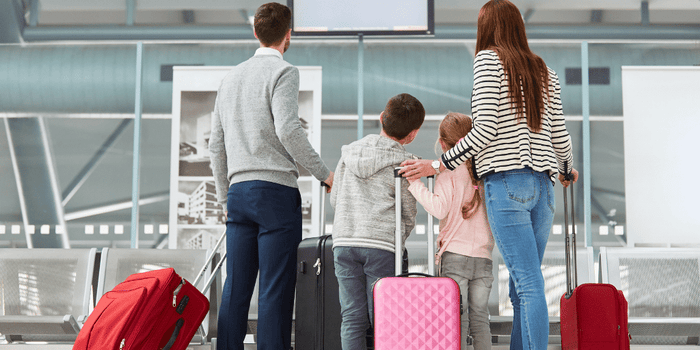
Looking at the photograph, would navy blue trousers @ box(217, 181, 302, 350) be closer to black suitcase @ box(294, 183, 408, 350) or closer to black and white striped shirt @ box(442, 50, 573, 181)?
black suitcase @ box(294, 183, 408, 350)

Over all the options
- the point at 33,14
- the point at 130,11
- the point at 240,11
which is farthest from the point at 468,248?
the point at 33,14

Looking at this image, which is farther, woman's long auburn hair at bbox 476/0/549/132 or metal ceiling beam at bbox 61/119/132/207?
metal ceiling beam at bbox 61/119/132/207

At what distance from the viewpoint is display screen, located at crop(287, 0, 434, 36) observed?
4707 mm

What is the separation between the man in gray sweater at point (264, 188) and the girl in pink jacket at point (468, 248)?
0.62m

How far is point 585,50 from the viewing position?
5.04m

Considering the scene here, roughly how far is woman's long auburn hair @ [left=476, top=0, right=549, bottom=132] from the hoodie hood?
21.3 inches

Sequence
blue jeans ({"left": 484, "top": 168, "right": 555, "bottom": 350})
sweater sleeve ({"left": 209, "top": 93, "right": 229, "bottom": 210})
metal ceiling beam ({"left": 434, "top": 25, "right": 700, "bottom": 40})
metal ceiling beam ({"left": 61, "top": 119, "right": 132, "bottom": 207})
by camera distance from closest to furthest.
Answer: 1. blue jeans ({"left": 484, "top": 168, "right": 555, "bottom": 350})
2. sweater sleeve ({"left": 209, "top": 93, "right": 229, "bottom": 210})
3. metal ceiling beam ({"left": 434, "top": 25, "right": 700, "bottom": 40})
4. metal ceiling beam ({"left": 61, "top": 119, "right": 132, "bottom": 207})

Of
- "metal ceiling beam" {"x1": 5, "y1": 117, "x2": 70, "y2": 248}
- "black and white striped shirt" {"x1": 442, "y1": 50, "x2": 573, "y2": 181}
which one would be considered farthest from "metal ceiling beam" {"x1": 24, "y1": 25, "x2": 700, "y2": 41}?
"black and white striped shirt" {"x1": 442, "y1": 50, "x2": 573, "y2": 181}

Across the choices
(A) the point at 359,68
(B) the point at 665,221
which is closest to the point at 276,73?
(A) the point at 359,68

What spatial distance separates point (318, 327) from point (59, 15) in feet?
14.5

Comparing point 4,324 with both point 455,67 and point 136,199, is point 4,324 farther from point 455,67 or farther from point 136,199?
point 455,67

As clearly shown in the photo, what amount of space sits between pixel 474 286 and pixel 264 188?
3.44ft

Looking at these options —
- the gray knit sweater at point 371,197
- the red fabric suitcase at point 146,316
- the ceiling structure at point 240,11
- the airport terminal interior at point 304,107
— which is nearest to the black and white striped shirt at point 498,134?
the gray knit sweater at point 371,197

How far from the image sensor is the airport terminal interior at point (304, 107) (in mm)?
4836
